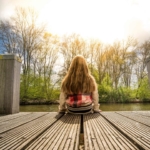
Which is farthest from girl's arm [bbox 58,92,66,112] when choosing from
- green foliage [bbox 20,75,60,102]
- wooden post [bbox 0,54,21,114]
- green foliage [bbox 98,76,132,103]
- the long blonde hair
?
green foliage [bbox 98,76,132,103]

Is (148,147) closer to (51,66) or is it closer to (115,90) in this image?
(51,66)

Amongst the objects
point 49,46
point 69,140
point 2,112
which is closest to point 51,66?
point 49,46

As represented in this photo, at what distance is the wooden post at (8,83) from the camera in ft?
12.2

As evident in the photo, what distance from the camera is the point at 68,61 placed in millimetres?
27250

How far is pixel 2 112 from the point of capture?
371cm

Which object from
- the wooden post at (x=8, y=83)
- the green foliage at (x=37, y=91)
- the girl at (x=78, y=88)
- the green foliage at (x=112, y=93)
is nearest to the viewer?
the girl at (x=78, y=88)

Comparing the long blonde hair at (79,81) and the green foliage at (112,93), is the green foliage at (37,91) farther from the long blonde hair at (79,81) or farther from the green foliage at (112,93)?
the long blonde hair at (79,81)

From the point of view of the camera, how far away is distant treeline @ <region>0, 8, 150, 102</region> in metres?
25.0

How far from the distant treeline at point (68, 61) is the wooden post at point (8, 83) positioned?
21.3 meters

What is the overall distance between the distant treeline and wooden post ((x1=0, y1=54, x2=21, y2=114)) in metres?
21.3

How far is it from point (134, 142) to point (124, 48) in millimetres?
28187

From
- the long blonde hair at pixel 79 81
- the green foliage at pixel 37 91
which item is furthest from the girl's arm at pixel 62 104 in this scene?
the green foliage at pixel 37 91

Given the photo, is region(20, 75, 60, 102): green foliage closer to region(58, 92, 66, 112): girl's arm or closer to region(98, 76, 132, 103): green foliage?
region(98, 76, 132, 103): green foliage

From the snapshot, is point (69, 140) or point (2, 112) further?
point (2, 112)
